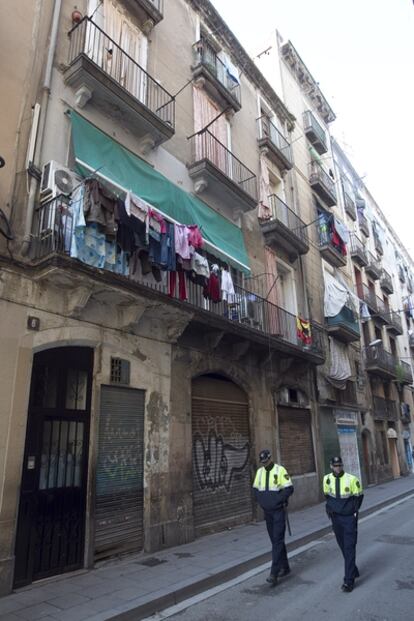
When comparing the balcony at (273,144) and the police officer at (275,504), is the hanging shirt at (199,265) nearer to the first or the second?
the police officer at (275,504)

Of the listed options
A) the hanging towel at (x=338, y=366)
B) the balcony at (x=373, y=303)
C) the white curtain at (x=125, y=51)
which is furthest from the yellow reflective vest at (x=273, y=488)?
the balcony at (x=373, y=303)

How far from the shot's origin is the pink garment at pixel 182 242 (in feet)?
27.6

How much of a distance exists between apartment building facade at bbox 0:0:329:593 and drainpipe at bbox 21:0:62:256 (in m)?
0.03

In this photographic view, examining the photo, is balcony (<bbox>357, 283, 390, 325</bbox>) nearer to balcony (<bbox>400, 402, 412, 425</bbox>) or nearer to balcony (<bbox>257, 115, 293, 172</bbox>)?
balcony (<bbox>400, 402, 412, 425</bbox>)

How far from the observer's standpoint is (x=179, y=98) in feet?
38.6

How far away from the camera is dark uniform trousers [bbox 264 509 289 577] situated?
5879 millimetres

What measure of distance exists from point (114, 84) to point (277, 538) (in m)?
8.38

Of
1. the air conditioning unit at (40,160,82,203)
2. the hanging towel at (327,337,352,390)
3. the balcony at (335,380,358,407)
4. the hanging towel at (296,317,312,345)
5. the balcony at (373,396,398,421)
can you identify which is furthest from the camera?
the balcony at (373,396,398,421)

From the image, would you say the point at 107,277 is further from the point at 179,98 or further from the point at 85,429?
the point at 179,98

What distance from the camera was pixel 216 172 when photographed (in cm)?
1119

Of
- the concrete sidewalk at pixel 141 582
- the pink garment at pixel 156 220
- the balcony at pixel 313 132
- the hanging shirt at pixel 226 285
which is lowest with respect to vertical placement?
the concrete sidewalk at pixel 141 582

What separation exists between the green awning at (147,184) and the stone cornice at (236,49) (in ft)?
23.3

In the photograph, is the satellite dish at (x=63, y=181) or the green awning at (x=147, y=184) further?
the green awning at (x=147, y=184)

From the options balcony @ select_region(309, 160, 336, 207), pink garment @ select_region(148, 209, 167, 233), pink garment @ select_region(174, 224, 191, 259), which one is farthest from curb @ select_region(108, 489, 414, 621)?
balcony @ select_region(309, 160, 336, 207)
